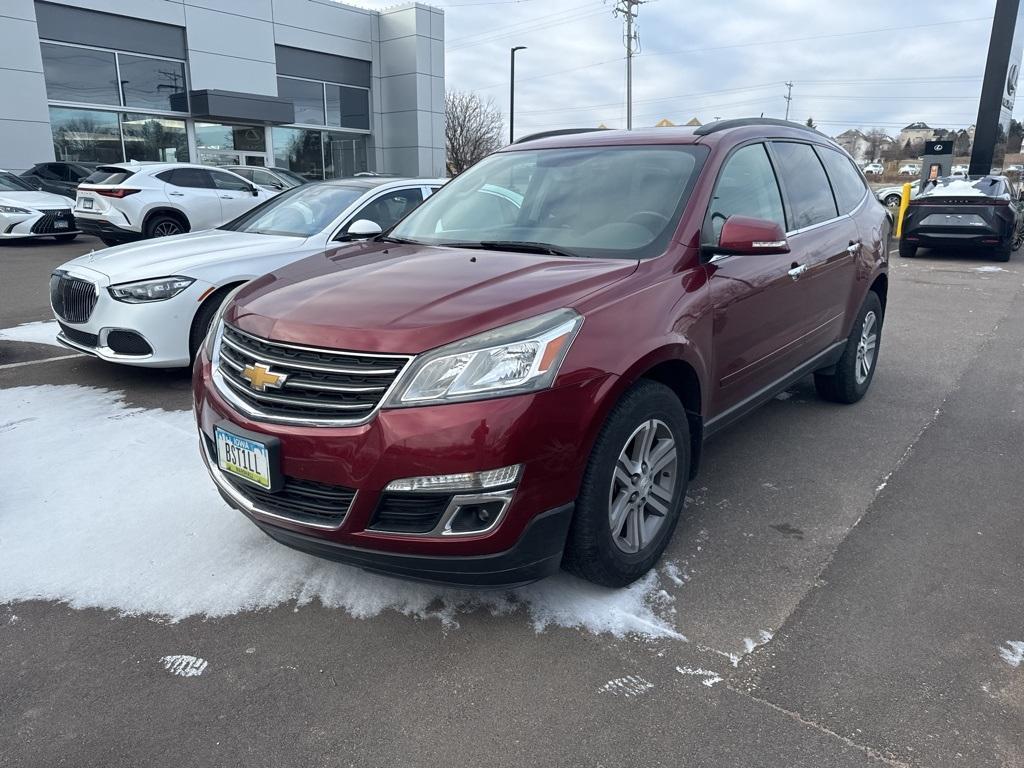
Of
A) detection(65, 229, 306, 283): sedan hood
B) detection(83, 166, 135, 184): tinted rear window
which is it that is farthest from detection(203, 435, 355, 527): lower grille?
detection(83, 166, 135, 184): tinted rear window

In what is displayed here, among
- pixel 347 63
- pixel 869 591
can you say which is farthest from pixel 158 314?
pixel 347 63

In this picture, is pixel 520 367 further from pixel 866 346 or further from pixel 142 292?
pixel 866 346

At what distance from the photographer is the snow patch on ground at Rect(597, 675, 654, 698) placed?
8.00 ft

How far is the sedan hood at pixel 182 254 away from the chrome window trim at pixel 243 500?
8.71 feet

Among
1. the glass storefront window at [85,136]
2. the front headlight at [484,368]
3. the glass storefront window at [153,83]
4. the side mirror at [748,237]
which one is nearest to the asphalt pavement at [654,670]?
the front headlight at [484,368]

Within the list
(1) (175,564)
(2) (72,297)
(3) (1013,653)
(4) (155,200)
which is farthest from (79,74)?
(3) (1013,653)

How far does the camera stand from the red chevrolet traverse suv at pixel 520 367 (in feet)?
7.98

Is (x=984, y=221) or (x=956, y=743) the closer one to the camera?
(x=956, y=743)

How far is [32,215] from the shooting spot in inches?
573

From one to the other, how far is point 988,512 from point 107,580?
397 centimetres

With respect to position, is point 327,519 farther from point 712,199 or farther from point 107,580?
point 712,199

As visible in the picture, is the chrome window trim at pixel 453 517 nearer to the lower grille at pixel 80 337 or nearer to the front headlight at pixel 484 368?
the front headlight at pixel 484 368

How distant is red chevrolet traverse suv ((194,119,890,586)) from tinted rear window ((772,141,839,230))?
0.30m

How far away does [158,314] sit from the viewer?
17.0 ft
